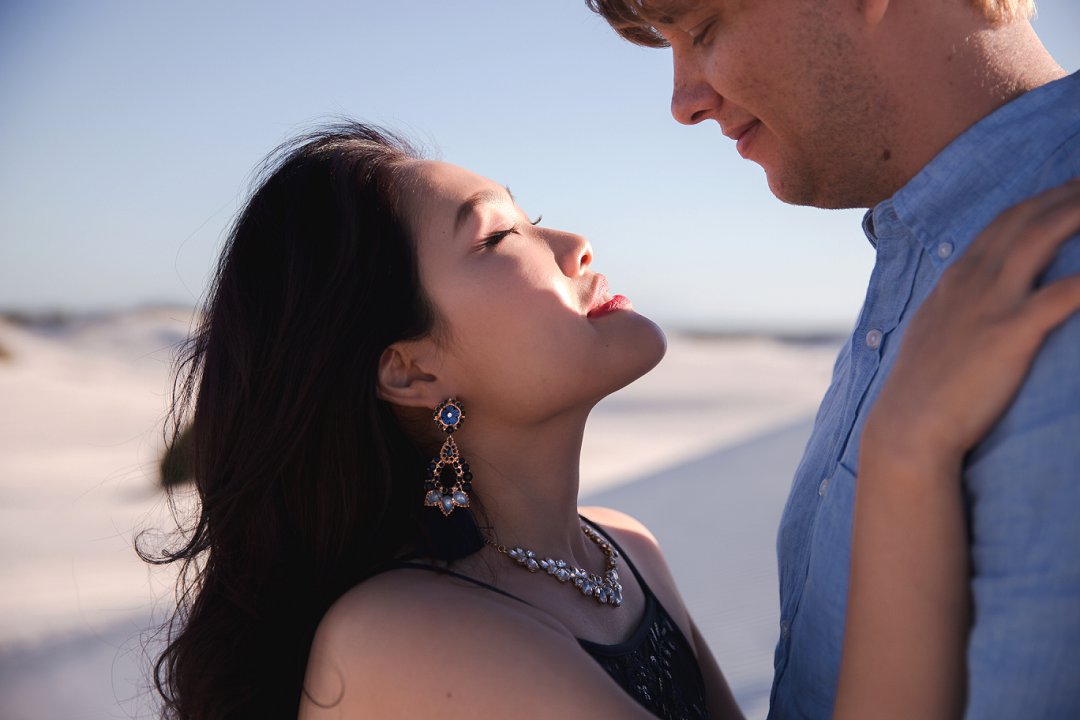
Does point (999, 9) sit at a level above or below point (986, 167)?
above

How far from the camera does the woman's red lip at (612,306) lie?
2.57 meters

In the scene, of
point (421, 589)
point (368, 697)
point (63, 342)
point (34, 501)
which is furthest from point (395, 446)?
point (63, 342)

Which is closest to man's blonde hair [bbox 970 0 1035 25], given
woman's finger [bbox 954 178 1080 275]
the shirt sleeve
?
woman's finger [bbox 954 178 1080 275]

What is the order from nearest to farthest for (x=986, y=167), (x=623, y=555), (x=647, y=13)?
(x=986, y=167), (x=647, y=13), (x=623, y=555)

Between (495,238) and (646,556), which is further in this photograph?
(646,556)

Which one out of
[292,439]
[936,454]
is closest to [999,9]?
[936,454]

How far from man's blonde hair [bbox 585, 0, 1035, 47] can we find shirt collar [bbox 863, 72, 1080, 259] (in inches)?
8.5

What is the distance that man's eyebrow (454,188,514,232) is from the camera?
8.16ft

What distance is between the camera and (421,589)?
81.3 inches

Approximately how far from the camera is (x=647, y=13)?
2.32 m

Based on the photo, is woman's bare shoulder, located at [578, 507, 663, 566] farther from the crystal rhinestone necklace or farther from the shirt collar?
the shirt collar

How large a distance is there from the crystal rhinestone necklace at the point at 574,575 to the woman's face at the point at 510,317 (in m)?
0.34

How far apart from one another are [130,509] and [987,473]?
13.2m

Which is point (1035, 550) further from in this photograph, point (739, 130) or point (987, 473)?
point (739, 130)
